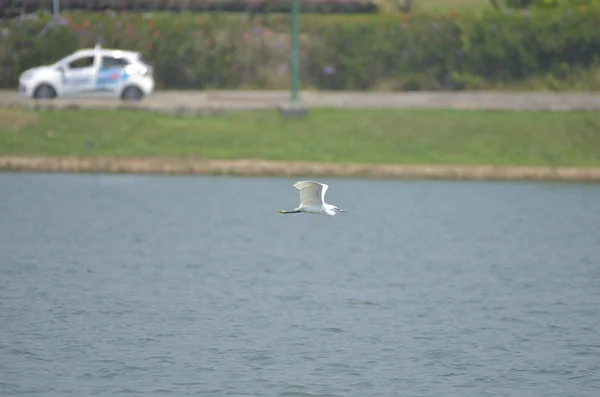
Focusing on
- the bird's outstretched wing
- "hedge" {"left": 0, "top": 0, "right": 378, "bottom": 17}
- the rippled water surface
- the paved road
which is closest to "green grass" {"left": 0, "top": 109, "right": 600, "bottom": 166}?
the rippled water surface

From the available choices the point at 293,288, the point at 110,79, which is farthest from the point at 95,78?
the point at 293,288

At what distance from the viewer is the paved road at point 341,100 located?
131 feet

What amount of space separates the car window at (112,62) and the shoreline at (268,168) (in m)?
6.39

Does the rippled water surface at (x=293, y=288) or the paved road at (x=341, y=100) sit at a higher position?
the paved road at (x=341, y=100)

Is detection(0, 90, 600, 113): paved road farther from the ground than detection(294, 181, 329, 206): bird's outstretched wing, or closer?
farther from the ground

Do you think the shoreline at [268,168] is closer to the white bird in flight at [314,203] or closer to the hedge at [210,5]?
the white bird in flight at [314,203]

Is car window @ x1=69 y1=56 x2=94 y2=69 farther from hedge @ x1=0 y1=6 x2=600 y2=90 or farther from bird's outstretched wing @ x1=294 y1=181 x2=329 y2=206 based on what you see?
bird's outstretched wing @ x1=294 y1=181 x2=329 y2=206

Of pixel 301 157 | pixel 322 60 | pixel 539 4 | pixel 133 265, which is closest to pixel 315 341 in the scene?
pixel 133 265

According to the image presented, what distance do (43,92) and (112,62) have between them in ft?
7.14

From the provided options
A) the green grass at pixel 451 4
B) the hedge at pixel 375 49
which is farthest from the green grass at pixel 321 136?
the green grass at pixel 451 4

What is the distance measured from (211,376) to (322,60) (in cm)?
2766

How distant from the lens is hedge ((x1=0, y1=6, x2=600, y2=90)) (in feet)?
153

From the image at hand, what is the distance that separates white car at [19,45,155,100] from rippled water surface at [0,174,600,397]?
4.69 metres

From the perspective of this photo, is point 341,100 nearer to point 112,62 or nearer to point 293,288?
point 112,62
